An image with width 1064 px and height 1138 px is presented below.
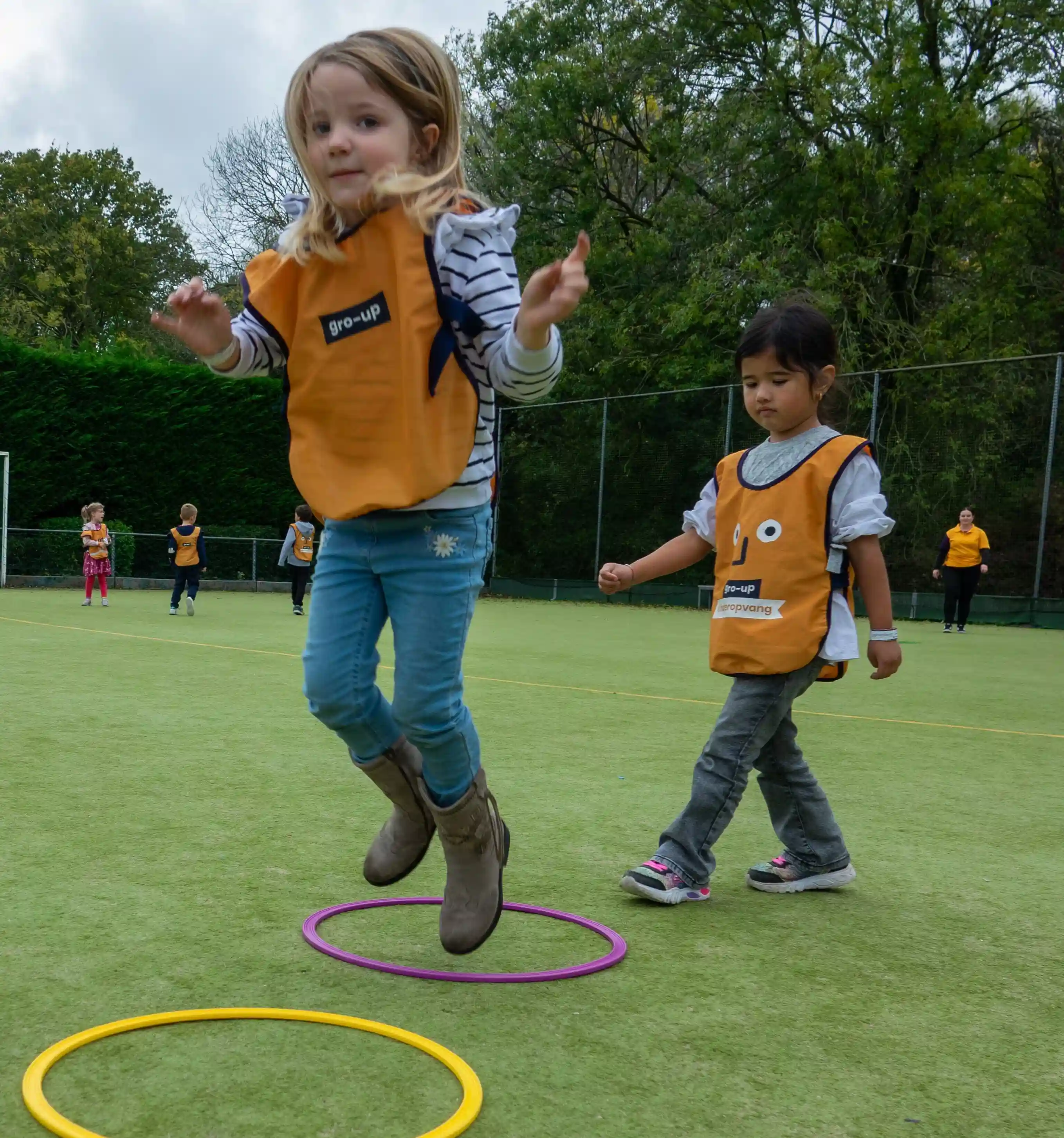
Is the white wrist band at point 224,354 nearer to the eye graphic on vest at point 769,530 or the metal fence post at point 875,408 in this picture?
the eye graphic on vest at point 769,530

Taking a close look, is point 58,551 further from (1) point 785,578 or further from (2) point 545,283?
(2) point 545,283

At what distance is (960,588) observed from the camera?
1557 cm

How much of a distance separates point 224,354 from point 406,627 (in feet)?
2.25

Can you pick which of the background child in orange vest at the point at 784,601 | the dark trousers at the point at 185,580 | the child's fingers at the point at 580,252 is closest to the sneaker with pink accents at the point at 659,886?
the background child in orange vest at the point at 784,601

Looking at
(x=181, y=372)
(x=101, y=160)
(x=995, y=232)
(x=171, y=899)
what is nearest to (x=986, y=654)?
(x=171, y=899)

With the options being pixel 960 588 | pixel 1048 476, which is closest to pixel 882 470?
pixel 1048 476

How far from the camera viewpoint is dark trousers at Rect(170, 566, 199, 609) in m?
15.3

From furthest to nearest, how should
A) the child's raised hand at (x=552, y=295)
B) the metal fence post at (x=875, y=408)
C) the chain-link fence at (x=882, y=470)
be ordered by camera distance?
1. the metal fence post at (x=875, y=408)
2. the chain-link fence at (x=882, y=470)
3. the child's raised hand at (x=552, y=295)

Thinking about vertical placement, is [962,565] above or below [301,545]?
above

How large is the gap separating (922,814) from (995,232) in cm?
1987

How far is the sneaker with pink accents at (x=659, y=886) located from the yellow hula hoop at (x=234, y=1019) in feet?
3.38

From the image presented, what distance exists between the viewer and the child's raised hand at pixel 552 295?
2.28 m

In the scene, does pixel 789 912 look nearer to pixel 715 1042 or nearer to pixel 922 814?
pixel 715 1042

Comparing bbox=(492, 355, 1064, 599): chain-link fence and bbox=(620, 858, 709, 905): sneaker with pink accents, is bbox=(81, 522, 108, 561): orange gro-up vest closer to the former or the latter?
bbox=(492, 355, 1064, 599): chain-link fence
